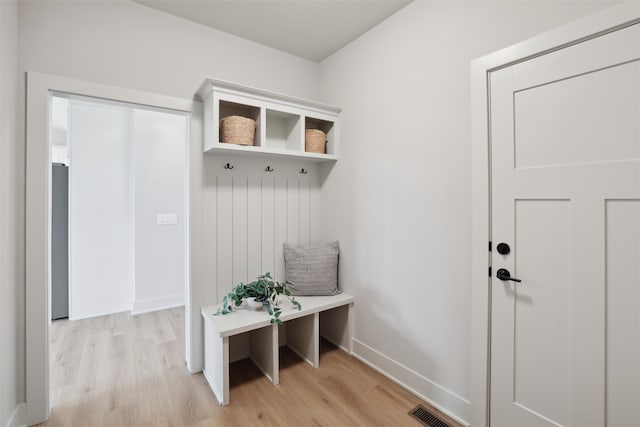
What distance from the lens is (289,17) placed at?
2.13 m

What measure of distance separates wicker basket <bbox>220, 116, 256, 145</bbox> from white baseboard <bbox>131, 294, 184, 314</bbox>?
2520 mm

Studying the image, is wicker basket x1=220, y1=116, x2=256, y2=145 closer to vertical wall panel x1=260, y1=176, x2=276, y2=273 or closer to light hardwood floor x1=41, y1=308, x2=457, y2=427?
vertical wall panel x1=260, y1=176, x2=276, y2=273

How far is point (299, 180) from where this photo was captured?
8.91ft

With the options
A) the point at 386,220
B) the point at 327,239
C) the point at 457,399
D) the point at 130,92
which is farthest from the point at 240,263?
the point at 457,399

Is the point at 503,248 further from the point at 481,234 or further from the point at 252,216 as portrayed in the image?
the point at 252,216

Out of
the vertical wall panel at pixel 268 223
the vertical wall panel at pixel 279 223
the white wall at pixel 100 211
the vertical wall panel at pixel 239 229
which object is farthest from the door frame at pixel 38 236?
the white wall at pixel 100 211

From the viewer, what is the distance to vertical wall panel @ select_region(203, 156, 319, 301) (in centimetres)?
229

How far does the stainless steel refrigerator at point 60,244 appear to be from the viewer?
129 inches

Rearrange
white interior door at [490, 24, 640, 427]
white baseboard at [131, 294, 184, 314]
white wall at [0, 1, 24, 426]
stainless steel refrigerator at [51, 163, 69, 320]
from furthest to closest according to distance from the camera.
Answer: white baseboard at [131, 294, 184, 314] < stainless steel refrigerator at [51, 163, 69, 320] < white wall at [0, 1, 24, 426] < white interior door at [490, 24, 640, 427]

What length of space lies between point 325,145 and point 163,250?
2.45 meters

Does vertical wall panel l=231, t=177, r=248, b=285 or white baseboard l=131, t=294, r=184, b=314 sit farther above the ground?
vertical wall panel l=231, t=177, r=248, b=285

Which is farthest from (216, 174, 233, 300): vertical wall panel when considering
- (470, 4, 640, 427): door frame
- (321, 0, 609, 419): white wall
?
(470, 4, 640, 427): door frame

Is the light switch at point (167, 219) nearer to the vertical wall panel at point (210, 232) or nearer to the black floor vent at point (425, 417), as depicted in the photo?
the vertical wall panel at point (210, 232)

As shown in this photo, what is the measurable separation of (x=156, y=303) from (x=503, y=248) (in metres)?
3.70
